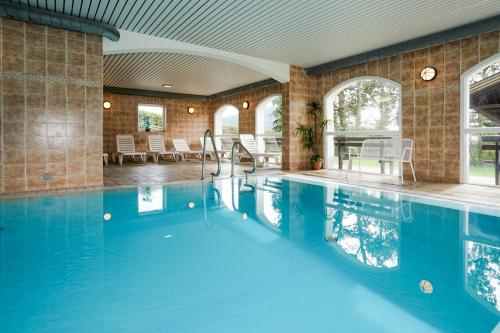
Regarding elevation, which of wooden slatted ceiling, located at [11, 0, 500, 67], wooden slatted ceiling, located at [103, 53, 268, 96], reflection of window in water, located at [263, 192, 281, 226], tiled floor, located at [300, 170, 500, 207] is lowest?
reflection of window in water, located at [263, 192, 281, 226]

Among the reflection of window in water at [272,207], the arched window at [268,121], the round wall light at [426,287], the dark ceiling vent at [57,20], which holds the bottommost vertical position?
the round wall light at [426,287]

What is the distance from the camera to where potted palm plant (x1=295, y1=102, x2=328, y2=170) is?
9398mm

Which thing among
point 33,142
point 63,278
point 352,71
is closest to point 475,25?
point 352,71

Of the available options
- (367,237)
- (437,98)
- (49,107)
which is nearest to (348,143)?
(437,98)

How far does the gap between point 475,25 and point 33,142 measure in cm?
834

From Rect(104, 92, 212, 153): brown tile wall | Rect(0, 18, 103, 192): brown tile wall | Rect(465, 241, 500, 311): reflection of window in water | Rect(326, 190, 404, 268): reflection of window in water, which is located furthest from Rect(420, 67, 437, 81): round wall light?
Rect(104, 92, 212, 153): brown tile wall

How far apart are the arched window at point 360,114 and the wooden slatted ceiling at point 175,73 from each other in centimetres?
305

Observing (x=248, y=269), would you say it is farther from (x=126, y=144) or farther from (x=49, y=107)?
(x=126, y=144)

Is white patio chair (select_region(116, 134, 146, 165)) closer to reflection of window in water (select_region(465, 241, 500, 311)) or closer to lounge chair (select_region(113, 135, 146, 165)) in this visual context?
lounge chair (select_region(113, 135, 146, 165))

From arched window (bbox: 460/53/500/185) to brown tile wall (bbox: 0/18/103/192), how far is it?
7.35 metres

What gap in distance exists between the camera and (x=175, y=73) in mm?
10492

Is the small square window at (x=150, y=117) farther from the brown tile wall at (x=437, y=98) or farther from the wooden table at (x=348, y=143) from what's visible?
the brown tile wall at (x=437, y=98)

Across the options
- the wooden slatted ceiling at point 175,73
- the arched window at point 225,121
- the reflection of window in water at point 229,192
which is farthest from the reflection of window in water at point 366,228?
the arched window at point 225,121

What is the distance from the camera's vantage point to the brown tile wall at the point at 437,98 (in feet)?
20.7
